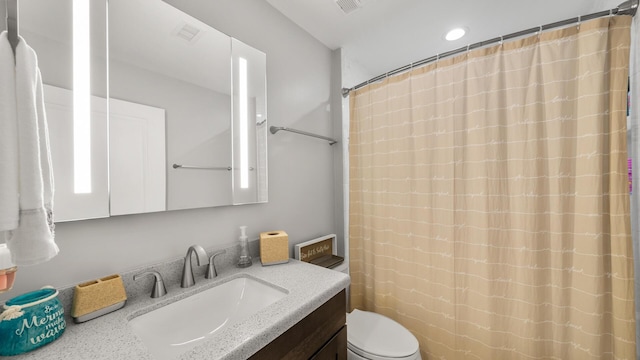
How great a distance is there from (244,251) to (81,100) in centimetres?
84

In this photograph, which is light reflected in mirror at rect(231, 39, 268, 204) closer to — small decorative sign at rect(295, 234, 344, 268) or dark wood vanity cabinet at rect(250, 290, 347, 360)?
small decorative sign at rect(295, 234, 344, 268)

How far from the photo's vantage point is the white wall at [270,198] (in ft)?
2.46

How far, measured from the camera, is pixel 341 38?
1.66 meters

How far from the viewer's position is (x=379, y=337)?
3.98 ft

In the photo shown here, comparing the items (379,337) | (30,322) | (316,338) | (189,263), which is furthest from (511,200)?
(30,322)

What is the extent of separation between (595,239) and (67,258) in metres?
1.93

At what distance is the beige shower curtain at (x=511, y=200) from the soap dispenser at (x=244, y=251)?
0.85 metres

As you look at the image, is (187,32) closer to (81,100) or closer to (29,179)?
(81,100)

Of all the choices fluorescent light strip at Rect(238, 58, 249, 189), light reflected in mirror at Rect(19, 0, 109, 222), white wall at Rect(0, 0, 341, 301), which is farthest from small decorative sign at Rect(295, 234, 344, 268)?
light reflected in mirror at Rect(19, 0, 109, 222)

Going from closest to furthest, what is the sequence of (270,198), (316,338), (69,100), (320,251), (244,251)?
(69,100), (316,338), (244,251), (270,198), (320,251)

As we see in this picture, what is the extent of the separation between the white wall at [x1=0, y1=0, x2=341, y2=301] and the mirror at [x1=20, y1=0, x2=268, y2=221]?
0.21ft

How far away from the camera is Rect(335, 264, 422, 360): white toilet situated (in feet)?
3.58

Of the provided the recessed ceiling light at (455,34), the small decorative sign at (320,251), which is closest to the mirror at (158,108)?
the small decorative sign at (320,251)

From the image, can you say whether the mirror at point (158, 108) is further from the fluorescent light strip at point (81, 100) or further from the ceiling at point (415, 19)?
the ceiling at point (415, 19)
